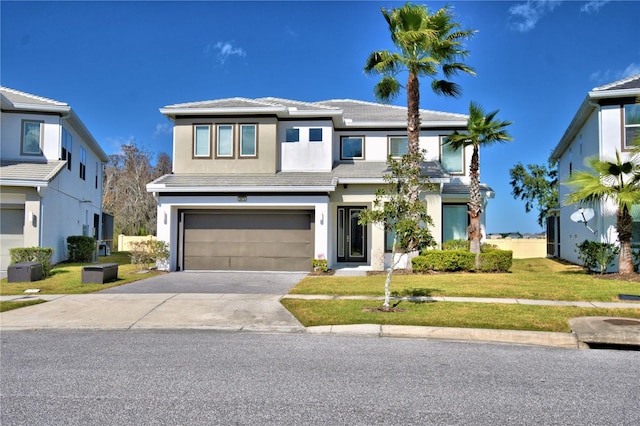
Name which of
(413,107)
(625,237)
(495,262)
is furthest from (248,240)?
(625,237)

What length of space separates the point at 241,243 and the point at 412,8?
10.1 m

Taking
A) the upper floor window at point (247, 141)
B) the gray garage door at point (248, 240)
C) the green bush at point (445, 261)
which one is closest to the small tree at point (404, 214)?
the green bush at point (445, 261)

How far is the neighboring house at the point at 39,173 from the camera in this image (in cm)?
1841

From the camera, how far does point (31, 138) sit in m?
20.5

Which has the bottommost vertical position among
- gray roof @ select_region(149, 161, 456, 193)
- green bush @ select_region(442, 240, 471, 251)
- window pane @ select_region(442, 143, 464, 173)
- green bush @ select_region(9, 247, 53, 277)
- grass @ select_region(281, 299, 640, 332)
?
grass @ select_region(281, 299, 640, 332)

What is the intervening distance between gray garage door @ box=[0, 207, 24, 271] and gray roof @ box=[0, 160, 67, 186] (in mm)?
1376

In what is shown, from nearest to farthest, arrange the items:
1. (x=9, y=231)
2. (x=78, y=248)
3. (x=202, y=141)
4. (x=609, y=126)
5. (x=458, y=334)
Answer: (x=458, y=334) < (x=609, y=126) < (x=9, y=231) < (x=202, y=141) < (x=78, y=248)

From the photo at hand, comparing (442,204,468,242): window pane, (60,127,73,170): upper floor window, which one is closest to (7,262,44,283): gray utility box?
(60,127,73,170): upper floor window

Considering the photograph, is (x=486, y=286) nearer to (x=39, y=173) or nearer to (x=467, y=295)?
(x=467, y=295)

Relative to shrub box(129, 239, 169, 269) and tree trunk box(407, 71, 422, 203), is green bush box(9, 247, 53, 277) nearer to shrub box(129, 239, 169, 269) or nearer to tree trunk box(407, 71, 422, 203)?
shrub box(129, 239, 169, 269)

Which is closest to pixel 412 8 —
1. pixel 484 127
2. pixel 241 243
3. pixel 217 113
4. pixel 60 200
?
pixel 484 127

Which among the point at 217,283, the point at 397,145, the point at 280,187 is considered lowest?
the point at 217,283

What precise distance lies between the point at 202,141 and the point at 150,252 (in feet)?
15.9

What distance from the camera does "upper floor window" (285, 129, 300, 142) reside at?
20000 mm
